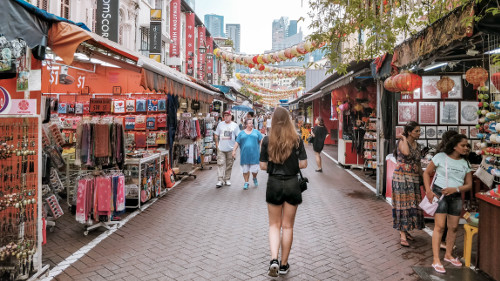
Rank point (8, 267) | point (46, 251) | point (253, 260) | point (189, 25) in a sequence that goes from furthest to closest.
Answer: point (189, 25)
point (46, 251)
point (253, 260)
point (8, 267)

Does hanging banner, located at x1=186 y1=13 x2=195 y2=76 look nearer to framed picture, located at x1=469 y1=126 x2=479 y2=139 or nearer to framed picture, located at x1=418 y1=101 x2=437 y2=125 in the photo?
framed picture, located at x1=418 y1=101 x2=437 y2=125

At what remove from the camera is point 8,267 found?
3.72 metres

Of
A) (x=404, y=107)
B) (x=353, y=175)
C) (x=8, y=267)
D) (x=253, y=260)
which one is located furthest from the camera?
(x=353, y=175)

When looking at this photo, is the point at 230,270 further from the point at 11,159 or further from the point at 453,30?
the point at 453,30

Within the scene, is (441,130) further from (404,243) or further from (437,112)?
(404,243)

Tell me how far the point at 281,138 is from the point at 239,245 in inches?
74.3

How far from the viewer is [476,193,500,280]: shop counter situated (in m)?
3.67

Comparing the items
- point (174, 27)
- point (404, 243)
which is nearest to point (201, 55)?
point (174, 27)

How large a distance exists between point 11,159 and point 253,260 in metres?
3.05

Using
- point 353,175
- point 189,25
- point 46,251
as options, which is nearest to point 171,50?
point 189,25

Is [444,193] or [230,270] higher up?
[444,193]

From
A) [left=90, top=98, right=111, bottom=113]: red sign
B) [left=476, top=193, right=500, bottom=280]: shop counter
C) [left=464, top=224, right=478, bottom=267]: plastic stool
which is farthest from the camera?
[left=90, top=98, right=111, bottom=113]: red sign

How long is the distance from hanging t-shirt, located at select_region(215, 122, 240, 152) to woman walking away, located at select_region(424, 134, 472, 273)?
5672 millimetres

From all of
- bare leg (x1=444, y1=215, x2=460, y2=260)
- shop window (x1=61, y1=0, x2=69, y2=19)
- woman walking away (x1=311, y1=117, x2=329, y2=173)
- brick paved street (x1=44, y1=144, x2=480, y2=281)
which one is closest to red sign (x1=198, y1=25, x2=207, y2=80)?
shop window (x1=61, y1=0, x2=69, y2=19)
